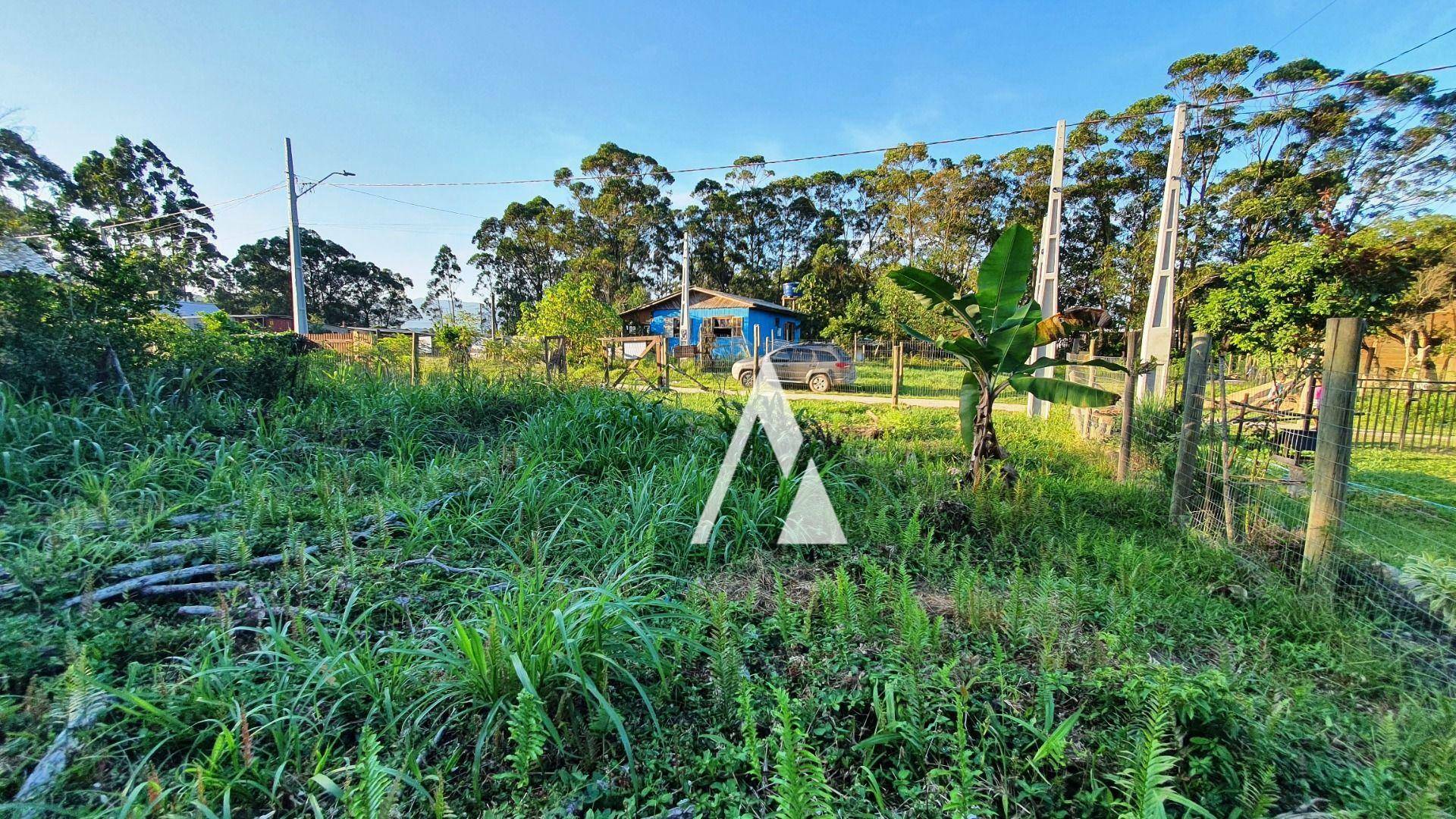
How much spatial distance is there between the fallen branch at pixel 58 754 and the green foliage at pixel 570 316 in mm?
16417

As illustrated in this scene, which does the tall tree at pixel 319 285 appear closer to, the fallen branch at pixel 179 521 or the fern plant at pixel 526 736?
the fallen branch at pixel 179 521

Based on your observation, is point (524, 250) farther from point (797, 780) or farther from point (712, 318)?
point (797, 780)

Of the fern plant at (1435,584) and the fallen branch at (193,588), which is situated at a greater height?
the fern plant at (1435,584)

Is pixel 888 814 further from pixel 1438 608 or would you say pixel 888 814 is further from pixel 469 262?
pixel 469 262

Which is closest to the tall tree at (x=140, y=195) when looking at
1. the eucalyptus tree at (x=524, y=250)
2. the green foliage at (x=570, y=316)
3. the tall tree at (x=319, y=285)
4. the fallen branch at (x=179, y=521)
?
the tall tree at (x=319, y=285)

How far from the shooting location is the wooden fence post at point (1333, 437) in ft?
8.38

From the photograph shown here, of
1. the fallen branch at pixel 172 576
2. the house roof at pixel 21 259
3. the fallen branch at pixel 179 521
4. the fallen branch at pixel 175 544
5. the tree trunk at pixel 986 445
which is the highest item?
the house roof at pixel 21 259

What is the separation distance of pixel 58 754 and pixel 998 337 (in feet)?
17.2

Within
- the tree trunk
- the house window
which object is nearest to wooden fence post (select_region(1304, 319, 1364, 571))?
the tree trunk

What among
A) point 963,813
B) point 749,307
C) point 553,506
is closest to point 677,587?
point 553,506

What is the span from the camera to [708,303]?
90.1 feet

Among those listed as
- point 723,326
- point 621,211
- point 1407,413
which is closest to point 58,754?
point 1407,413

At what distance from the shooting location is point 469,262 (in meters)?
44.4

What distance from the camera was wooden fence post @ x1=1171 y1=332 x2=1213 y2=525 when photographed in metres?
3.75
